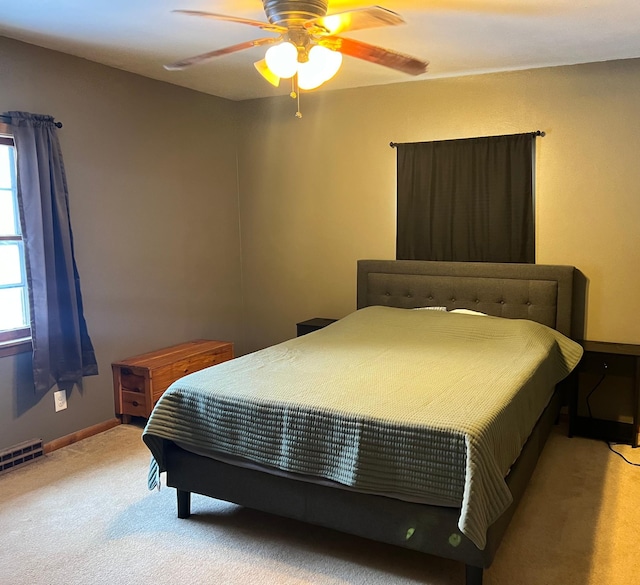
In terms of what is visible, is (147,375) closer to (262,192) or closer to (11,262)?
(11,262)

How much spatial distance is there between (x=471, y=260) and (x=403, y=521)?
94.7 inches

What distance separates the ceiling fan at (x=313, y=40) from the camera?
228cm

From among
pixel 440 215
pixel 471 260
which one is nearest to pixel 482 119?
pixel 440 215

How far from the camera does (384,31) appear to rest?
3.12 metres

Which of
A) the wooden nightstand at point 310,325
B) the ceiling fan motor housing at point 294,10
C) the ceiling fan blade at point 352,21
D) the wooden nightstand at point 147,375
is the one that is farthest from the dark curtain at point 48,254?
the ceiling fan blade at point 352,21

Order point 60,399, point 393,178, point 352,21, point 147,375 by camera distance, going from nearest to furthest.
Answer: point 352,21 < point 60,399 < point 147,375 < point 393,178

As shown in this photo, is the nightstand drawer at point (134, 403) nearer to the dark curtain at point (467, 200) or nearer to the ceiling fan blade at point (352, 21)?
the dark curtain at point (467, 200)

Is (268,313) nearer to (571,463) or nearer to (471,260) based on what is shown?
(471,260)

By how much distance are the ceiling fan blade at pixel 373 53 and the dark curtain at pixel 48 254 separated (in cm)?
187

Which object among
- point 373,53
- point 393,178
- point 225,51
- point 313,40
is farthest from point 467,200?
point 225,51

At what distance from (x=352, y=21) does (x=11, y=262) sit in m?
2.46

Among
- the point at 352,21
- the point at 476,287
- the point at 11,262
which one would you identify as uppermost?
the point at 352,21

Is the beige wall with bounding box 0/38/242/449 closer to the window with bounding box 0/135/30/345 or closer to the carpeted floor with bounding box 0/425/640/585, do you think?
the window with bounding box 0/135/30/345

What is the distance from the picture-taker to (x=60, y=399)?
3.65 metres
